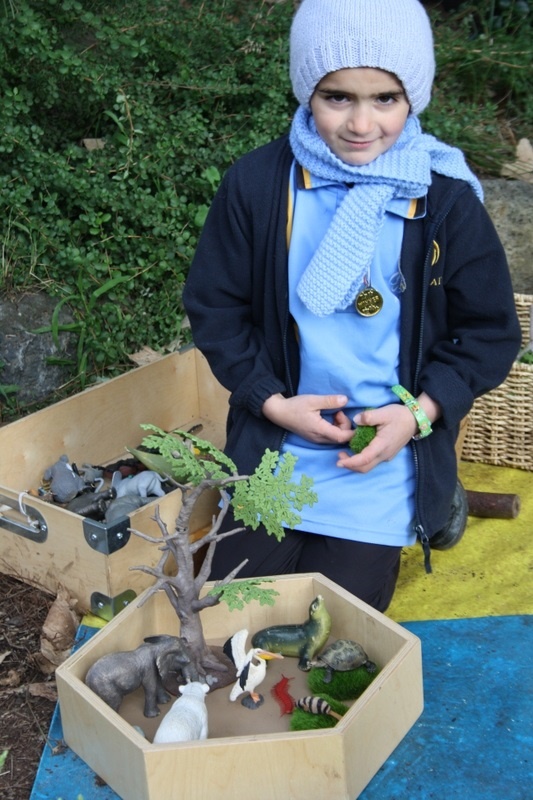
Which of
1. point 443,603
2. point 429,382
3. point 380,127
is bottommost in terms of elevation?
point 443,603

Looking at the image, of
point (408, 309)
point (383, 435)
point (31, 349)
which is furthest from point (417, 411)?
point (31, 349)

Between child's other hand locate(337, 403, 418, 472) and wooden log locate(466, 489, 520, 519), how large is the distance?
549mm

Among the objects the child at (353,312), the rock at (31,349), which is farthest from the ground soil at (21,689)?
the rock at (31,349)

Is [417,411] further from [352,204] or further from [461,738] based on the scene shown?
[461,738]

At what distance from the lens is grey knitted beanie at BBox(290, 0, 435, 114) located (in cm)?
165

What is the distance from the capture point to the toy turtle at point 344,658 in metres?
1.63

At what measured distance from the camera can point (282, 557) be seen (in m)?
2.02

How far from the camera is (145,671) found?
160cm

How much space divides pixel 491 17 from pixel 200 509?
302cm

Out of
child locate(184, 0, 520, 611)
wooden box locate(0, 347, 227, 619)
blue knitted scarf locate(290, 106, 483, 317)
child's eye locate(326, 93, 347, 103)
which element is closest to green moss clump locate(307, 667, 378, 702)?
child locate(184, 0, 520, 611)

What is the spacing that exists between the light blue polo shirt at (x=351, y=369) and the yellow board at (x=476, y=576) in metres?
0.18

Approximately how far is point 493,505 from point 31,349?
1451 mm

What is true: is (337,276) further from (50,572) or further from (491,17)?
(491,17)

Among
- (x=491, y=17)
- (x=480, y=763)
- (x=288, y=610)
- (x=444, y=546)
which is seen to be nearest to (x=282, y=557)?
(x=288, y=610)
